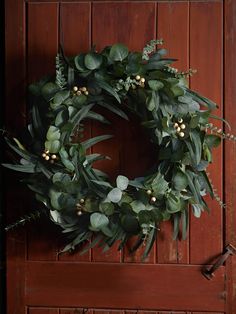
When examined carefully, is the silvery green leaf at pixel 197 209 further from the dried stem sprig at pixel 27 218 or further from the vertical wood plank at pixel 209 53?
the dried stem sprig at pixel 27 218

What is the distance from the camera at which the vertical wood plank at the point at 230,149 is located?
1670mm

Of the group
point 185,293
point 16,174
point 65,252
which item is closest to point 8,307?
point 65,252

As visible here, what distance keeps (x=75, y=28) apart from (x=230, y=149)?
653 millimetres

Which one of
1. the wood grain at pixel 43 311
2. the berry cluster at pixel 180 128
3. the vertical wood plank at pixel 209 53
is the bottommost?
the wood grain at pixel 43 311

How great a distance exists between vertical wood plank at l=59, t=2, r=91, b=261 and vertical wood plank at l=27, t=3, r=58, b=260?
0.03 metres

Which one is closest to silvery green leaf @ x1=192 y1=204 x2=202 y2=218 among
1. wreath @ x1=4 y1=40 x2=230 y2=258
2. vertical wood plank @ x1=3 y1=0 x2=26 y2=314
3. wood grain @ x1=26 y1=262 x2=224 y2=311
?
wreath @ x1=4 y1=40 x2=230 y2=258

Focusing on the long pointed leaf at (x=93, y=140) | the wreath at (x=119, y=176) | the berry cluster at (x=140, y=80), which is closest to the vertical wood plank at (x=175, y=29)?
the wreath at (x=119, y=176)

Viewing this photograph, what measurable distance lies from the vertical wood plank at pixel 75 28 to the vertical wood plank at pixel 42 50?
3 centimetres

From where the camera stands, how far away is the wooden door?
168cm

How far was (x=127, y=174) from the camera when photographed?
5.55ft

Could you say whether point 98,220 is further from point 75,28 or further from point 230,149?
point 75,28

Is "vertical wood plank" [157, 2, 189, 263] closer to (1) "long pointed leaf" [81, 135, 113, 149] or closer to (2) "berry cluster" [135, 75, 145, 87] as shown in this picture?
(2) "berry cluster" [135, 75, 145, 87]

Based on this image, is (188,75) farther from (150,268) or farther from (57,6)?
(150,268)

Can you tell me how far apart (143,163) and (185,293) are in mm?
455
